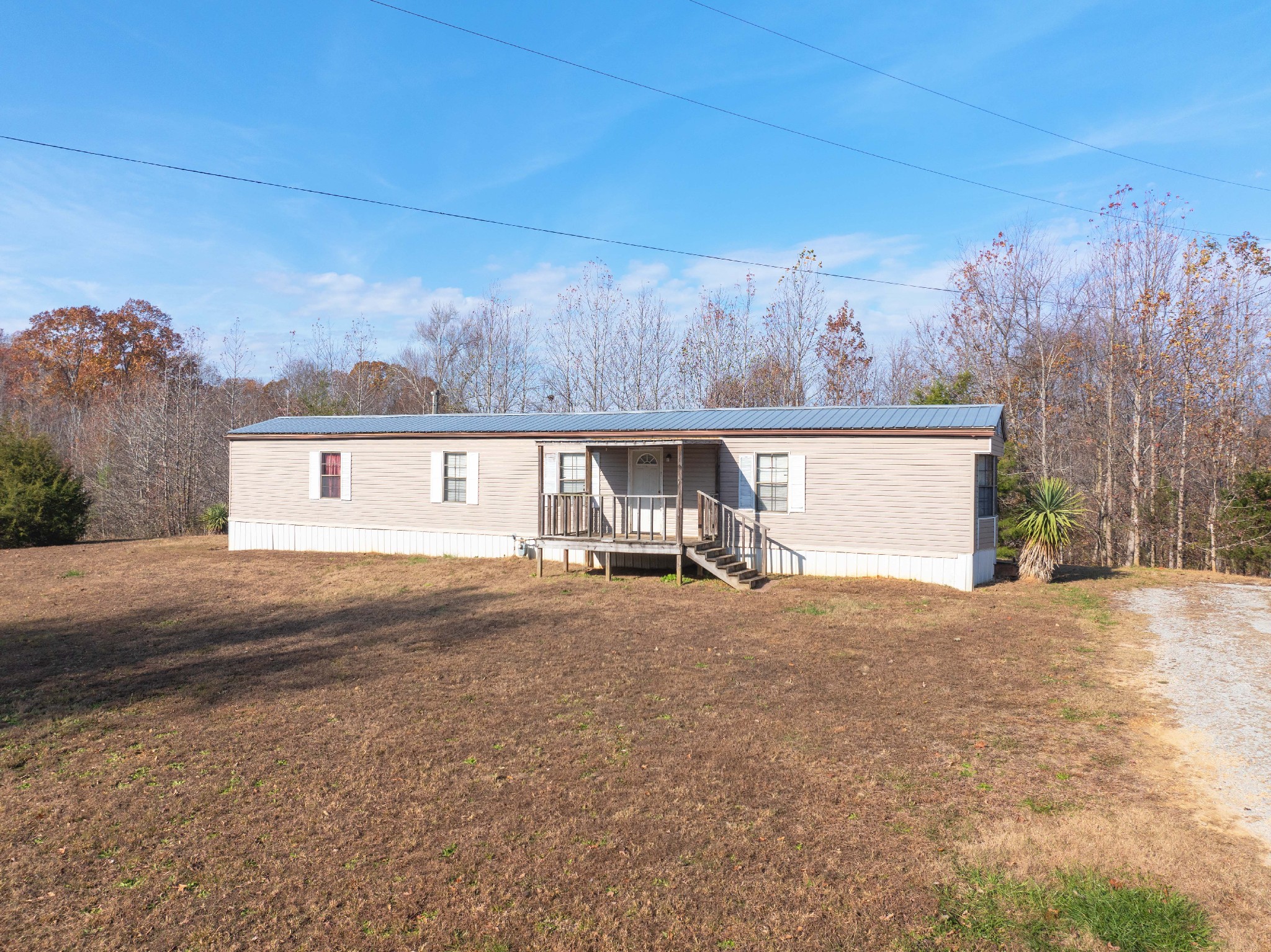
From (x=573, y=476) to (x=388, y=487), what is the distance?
16.7 ft

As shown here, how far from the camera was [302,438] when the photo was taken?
19.5 metres

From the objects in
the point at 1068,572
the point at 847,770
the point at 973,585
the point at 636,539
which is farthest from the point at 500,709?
the point at 1068,572

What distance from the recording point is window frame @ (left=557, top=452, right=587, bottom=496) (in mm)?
16938

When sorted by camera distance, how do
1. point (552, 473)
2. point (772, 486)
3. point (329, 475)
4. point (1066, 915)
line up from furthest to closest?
point (329, 475) < point (552, 473) < point (772, 486) < point (1066, 915)

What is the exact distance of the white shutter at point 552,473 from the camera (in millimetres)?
17156

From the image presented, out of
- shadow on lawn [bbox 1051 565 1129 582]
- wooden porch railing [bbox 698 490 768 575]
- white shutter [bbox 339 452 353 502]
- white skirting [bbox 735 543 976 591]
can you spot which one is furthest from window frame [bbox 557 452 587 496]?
shadow on lawn [bbox 1051 565 1129 582]

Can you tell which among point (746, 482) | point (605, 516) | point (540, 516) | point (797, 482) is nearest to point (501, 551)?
point (540, 516)

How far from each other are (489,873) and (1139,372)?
24.4 meters

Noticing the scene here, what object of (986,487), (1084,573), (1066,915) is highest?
(986,487)

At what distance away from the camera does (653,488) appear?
53.9ft

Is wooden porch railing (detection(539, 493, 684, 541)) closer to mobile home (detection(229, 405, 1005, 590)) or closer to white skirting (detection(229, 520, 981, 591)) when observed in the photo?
mobile home (detection(229, 405, 1005, 590))

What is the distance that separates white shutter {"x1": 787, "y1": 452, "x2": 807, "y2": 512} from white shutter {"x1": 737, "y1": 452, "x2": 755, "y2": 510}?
787mm

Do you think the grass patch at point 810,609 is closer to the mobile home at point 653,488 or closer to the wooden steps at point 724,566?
the wooden steps at point 724,566

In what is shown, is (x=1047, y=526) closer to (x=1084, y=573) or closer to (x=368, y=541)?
(x=1084, y=573)
